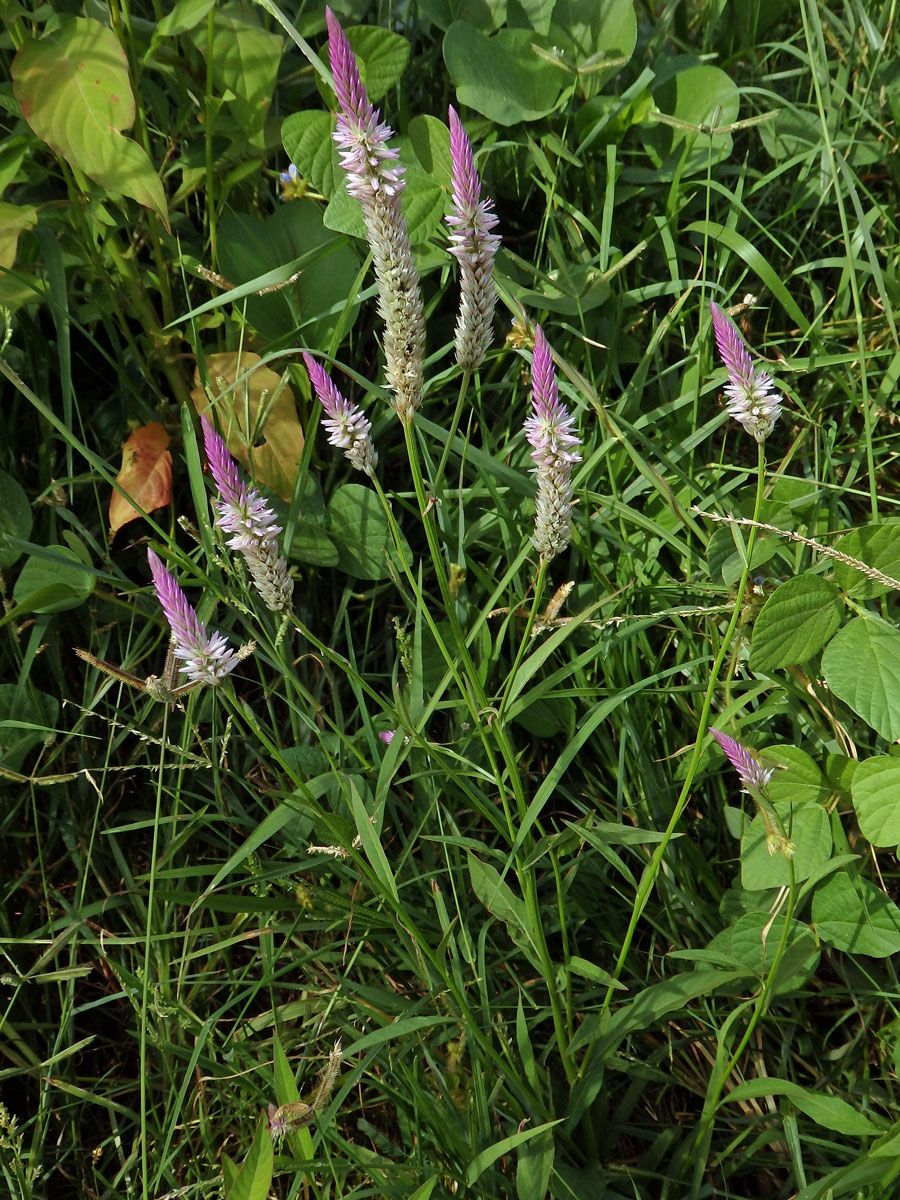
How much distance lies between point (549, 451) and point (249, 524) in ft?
1.03

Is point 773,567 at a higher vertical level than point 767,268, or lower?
lower

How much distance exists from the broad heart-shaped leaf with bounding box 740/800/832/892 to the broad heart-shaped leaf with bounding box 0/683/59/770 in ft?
3.45

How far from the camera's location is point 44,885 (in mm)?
1575

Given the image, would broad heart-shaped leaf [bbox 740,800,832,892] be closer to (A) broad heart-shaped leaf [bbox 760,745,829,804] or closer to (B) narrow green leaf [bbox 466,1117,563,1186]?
(A) broad heart-shaped leaf [bbox 760,745,829,804]

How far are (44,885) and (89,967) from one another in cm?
17

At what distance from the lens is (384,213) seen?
0.95 meters

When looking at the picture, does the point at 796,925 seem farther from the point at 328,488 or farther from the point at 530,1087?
the point at 328,488

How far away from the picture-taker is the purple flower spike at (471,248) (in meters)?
0.95

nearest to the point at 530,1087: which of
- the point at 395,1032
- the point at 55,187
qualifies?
the point at 395,1032

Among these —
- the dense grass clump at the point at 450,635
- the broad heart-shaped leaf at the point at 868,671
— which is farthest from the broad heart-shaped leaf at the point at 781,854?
the broad heart-shaped leaf at the point at 868,671

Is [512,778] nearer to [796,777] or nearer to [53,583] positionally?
[796,777]

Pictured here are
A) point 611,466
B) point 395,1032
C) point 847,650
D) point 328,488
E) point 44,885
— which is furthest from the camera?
point 328,488

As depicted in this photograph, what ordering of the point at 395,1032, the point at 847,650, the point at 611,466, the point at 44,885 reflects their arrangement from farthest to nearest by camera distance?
the point at 611,466, the point at 44,885, the point at 847,650, the point at 395,1032

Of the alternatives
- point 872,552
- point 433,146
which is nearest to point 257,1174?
point 872,552
